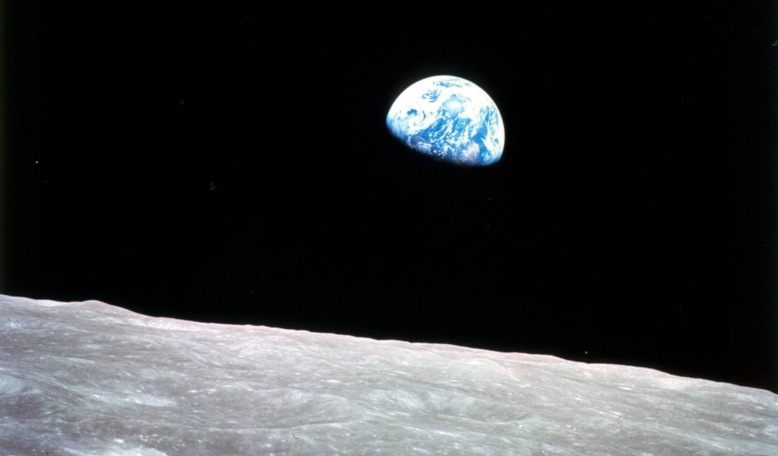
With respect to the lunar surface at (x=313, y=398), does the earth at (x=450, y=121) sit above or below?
above

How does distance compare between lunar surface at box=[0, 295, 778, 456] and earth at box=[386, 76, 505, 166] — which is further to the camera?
A: earth at box=[386, 76, 505, 166]

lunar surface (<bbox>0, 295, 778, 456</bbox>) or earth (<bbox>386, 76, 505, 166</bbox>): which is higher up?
earth (<bbox>386, 76, 505, 166</bbox>)

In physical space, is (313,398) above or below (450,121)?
below

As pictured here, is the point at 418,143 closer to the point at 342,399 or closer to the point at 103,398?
the point at 342,399

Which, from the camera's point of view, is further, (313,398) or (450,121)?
(450,121)

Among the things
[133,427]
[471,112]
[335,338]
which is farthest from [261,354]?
[471,112]
